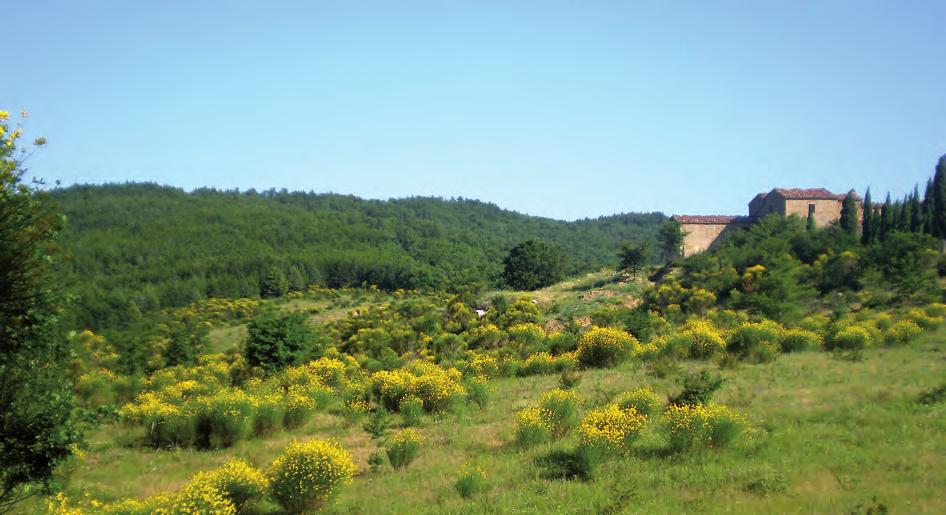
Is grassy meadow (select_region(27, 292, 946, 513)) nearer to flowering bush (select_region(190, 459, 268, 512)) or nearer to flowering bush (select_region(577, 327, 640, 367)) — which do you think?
flowering bush (select_region(190, 459, 268, 512))

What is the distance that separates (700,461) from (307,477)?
545cm

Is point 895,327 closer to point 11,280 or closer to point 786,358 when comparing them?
point 786,358

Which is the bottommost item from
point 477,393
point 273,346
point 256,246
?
point 273,346

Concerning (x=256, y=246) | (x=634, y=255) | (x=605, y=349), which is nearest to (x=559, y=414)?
(x=605, y=349)

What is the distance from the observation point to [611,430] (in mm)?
9547

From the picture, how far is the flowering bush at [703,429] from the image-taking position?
940 centimetres

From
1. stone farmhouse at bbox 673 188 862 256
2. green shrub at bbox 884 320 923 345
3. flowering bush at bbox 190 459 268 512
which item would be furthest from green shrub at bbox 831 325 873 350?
stone farmhouse at bbox 673 188 862 256

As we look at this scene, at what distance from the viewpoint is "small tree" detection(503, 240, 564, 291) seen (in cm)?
6981

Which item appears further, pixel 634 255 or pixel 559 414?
pixel 634 255

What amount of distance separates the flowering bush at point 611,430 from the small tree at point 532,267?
195 feet

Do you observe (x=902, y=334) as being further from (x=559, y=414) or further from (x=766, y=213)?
Answer: (x=766, y=213)

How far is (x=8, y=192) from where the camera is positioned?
22.4ft

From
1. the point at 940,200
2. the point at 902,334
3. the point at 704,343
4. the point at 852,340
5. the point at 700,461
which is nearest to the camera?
the point at 700,461

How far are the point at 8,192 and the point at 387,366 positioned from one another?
2127 cm
